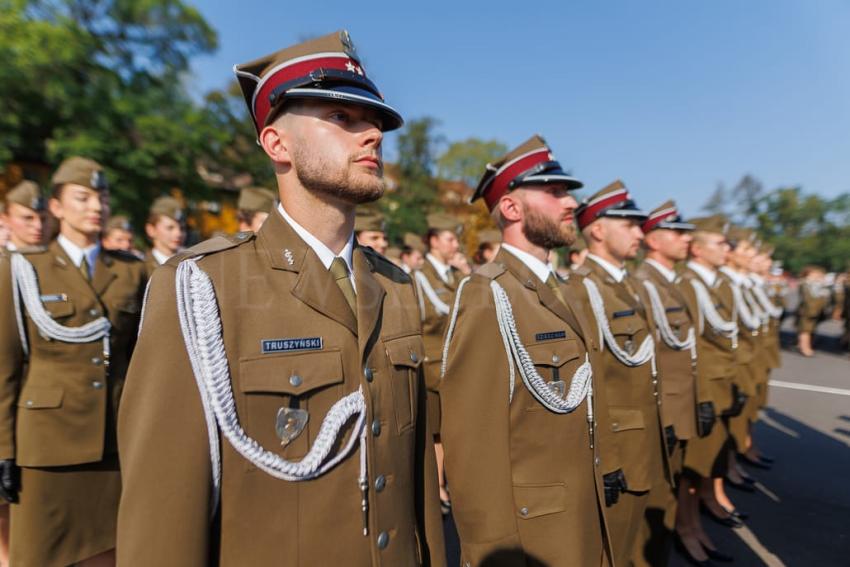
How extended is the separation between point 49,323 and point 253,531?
2.44 m

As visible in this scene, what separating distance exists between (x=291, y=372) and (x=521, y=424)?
1303 millimetres

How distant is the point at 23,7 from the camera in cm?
1584

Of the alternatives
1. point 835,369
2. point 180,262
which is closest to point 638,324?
point 180,262

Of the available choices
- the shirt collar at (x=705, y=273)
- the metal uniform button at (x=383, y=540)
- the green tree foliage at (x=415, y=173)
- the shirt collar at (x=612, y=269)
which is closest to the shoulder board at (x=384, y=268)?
the metal uniform button at (x=383, y=540)

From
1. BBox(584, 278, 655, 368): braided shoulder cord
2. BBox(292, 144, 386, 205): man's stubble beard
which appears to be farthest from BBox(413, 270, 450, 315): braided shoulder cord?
BBox(292, 144, 386, 205): man's stubble beard

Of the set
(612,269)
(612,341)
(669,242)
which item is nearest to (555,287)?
(612,341)

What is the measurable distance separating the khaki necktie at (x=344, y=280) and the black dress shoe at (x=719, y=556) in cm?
414

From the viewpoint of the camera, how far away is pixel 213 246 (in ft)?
4.76

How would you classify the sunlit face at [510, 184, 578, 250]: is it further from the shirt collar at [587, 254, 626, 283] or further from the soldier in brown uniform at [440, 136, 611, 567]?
the shirt collar at [587, 254, 626, 283]

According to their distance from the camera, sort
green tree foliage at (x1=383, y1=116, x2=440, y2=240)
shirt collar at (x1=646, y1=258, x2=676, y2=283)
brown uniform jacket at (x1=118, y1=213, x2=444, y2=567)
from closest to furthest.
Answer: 1. brown uniform jacket at (x1=118, y1=213, x2=444, y2=567)
2. shirt collar at (x1=646, y1=258, x2=676, y2=283)
3. green tree foliage at (x1=383, y1=116, x2=440, y2=240)

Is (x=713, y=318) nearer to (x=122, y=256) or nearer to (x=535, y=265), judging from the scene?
(x=535, y=265)

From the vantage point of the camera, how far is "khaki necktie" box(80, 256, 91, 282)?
10.6 ft

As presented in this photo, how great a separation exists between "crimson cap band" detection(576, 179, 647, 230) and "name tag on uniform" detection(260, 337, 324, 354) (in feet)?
9.44

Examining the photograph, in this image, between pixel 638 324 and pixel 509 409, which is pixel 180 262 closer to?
pixel 509 409
